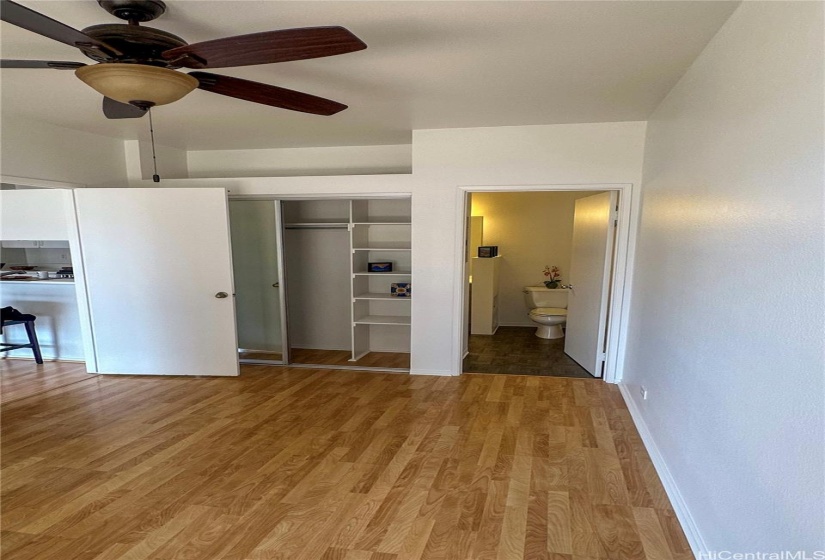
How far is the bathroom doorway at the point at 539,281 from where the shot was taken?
157 inches

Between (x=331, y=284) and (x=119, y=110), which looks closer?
(x=119, y=110)

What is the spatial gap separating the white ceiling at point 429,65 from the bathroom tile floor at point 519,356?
8.08 feet

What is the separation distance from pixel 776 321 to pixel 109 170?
210 inches

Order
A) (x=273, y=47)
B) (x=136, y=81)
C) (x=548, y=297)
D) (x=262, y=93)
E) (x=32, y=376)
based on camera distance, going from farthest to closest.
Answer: (x=548, y=297) → (x=32, y=376) → (x=262, y=93) → (x=136, y=81) → (x=273, y=47)

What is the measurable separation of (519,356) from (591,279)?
127cm

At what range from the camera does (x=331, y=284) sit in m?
4.95

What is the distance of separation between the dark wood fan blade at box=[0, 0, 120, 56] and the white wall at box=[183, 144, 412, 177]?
2.98 m

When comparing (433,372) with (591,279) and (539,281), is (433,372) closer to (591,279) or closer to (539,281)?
(591,279)

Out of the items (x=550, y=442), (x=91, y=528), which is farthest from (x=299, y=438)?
Answer: (x=550, y=442)

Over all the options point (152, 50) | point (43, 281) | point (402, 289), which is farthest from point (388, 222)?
point (43, 281)

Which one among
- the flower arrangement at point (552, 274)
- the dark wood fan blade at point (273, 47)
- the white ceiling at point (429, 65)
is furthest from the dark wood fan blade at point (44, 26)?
Answer: the flower arrangement at point (552, 274)

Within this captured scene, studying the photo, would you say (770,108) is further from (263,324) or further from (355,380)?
(263,324)

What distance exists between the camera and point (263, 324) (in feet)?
15.4

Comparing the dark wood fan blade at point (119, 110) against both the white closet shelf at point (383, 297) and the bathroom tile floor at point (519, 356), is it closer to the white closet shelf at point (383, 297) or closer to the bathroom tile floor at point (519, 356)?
the white closet shelf at point (383, 297)
